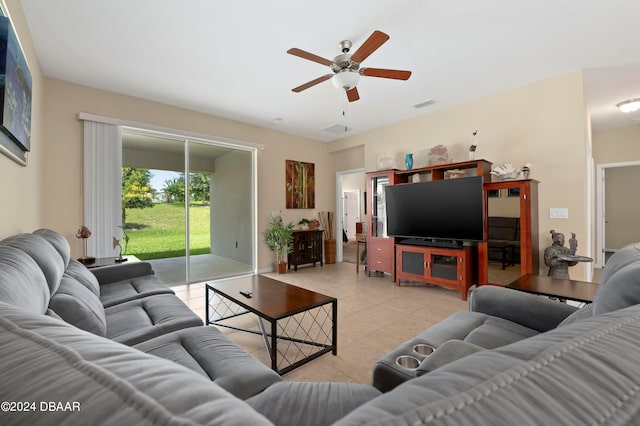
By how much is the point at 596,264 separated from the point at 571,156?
3704 mm

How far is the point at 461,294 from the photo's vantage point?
147 inches

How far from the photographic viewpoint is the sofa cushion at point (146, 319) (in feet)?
5.18

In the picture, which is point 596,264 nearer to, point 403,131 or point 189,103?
point 403,131

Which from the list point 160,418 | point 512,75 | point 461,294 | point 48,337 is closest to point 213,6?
point 48,337

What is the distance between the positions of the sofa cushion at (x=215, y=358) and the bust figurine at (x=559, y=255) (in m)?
3.47

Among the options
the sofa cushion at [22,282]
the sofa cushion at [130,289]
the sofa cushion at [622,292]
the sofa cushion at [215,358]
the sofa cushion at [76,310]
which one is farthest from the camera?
the sofa cushion at [130,289]

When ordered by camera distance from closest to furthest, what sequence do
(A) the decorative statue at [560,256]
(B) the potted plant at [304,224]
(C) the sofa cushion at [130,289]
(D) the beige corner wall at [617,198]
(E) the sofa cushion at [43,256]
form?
(E) the sofa cushion at [43,256] → (C) the sofa cushion at [130,289] → (A) the decorative statue at [560,256] → (D) the beige corner wall at [617,198] → (B) the potted plant at [304,224]

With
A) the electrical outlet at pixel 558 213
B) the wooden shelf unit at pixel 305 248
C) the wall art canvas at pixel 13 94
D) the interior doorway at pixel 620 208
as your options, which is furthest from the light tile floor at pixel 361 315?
the interior doorway at pixel 620 208

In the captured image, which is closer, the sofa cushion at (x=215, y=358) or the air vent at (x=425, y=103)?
the sofa cushion at (x=215, y=358)

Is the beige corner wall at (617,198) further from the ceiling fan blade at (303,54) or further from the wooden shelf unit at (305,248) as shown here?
the ceiling fan blade at (303,54)

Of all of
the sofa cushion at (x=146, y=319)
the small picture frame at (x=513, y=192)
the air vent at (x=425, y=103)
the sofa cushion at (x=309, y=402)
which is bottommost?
the sofa cushion at (x=146, y=319)

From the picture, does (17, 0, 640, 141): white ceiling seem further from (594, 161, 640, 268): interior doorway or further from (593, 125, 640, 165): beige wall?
(594, 161, 640, 268): interior doorway

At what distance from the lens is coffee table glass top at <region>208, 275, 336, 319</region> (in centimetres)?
208

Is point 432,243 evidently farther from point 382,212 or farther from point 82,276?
point 82,276
